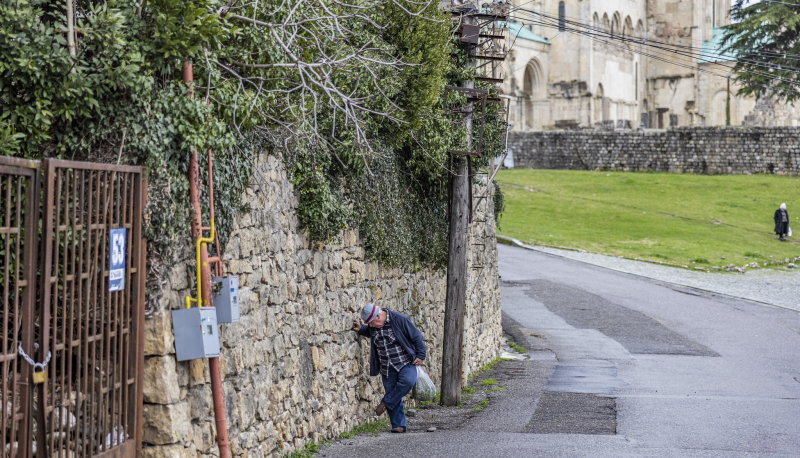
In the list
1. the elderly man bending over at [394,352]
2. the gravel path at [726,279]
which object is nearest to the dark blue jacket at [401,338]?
the elderly man bending over at [394,352]

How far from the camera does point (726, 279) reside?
27156 mm

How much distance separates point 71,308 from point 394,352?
→ 537 centimetres

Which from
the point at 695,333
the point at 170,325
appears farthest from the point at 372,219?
the point at 695,333

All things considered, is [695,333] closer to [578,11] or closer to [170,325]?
[170,325]

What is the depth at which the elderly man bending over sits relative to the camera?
32.5 ft

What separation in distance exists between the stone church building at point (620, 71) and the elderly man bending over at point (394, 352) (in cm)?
4156

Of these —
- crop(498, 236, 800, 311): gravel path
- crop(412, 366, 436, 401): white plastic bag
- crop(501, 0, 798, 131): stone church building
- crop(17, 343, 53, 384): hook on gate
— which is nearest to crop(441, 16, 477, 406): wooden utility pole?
crop(412, 366, 436, 401): white plastic bag

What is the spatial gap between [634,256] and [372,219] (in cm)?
2145

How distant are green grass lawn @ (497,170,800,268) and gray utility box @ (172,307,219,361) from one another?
2557cm

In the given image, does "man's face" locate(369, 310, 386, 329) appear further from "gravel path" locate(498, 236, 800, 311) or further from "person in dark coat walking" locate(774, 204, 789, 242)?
"person in dark coat walking" locate(774, 204, 789, 242)

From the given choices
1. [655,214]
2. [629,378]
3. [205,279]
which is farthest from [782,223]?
[205,279]

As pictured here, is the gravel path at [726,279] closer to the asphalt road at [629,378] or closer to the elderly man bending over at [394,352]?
the asphalt road at [629,378]

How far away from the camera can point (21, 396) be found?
477cm

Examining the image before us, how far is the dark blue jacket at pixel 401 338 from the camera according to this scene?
9938mm
